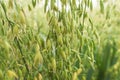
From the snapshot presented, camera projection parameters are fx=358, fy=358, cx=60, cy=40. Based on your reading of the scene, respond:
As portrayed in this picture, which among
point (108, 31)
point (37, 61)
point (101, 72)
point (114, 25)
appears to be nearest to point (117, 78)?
point (101, 72)

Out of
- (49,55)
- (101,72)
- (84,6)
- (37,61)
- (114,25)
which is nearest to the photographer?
(37,61)

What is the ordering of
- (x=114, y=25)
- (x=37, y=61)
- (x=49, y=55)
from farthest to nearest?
(x=114, y=25) → (x=49, y=55) → (x=37, y=61)

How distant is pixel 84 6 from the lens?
1964mm

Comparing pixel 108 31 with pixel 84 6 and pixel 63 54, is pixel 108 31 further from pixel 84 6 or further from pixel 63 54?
pixel 63 54

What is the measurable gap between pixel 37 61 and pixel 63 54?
152mm

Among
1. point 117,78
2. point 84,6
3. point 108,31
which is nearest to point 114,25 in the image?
point 108,31

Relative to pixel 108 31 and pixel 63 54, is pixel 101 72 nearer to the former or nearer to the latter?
pixel 63 54

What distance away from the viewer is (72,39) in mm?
1854

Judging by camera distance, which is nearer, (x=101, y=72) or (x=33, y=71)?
(x=33, y=71)

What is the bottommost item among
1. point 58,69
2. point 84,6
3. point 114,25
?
point 114,25

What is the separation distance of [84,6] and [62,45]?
305mm

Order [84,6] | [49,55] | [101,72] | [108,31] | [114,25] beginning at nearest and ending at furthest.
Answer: [49,55], [84,6], [101,72], [108,31], [114,25]

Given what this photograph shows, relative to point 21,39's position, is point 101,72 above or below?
below

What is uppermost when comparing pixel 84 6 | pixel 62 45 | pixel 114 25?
pixel 84 6
